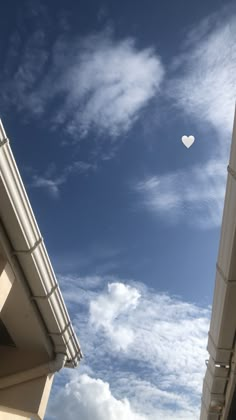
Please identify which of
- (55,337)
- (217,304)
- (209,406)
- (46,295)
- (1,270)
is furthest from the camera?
(209,406)

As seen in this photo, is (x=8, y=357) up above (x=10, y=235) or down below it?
below

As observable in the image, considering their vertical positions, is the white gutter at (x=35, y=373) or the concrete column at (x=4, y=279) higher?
the concrete column at (x=4, y=279)

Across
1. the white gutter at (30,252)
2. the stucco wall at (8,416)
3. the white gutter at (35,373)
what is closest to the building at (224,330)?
the white gutter at (30,252)

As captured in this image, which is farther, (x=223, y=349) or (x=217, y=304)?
(x=223, y=349)

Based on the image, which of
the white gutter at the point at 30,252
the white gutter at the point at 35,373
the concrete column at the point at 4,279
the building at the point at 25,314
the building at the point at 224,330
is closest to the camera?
the building at the point at 224,330

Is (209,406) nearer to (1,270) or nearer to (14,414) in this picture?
(14,414)

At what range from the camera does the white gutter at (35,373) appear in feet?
24.4

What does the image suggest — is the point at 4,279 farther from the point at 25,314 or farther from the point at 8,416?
the point at 8,416

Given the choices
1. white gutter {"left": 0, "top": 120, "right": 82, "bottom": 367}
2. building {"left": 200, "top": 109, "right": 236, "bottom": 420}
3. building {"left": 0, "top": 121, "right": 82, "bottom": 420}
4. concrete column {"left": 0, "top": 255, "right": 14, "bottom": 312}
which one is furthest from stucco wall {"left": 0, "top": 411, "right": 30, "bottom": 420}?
building {"left": 200, "top": 109, "right": 236, "bottom": 420}

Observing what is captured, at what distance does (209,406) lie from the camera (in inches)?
344

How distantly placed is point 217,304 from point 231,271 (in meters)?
1.06

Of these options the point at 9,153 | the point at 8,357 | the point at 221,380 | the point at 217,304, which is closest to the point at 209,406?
the point at 221,380

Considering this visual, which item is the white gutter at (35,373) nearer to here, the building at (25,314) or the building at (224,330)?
the building at (25,314)

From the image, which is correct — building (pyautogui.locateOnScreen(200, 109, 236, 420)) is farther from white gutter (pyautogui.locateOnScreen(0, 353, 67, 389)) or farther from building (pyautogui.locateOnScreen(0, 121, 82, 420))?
white gutter (pyautogui.locateOnScreen(0, 353, 67, 389))
